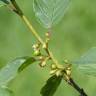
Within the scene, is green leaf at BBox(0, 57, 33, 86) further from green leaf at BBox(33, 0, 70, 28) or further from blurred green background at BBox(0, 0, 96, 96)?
blurred green background at BBox(0, 0, 96, 96)

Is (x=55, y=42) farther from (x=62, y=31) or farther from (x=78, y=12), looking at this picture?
(x=78, y=12)

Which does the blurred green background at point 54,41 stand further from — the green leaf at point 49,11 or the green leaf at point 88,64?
the green leaf at point 88,64

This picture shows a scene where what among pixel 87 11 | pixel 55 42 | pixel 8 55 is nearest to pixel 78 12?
pixel 87 11

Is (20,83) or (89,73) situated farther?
(20,83)

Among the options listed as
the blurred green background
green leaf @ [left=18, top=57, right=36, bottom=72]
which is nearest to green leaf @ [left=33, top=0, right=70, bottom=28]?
green leaf @ [left=18, top=57, right=36, bottom=72]

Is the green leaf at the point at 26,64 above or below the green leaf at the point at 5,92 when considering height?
above

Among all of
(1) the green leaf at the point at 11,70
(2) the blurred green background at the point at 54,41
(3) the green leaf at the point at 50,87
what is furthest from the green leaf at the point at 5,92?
(2) the blurred green background at the point at 54,41
